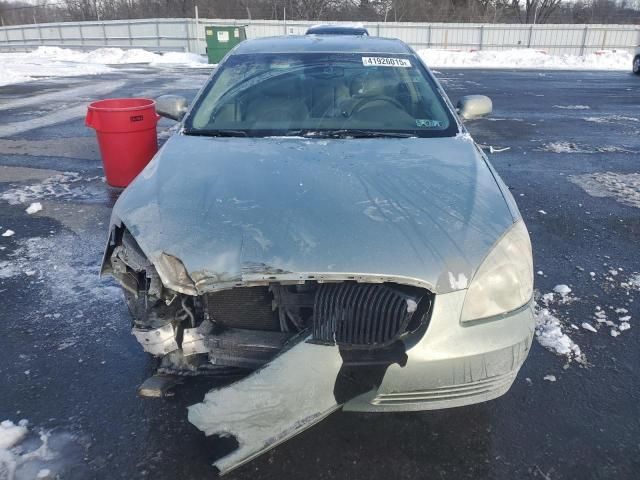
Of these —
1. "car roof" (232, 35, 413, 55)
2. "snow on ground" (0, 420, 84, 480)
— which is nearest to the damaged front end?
"snow on ground" (0, 420, 84, 480)

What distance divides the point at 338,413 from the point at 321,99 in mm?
2018

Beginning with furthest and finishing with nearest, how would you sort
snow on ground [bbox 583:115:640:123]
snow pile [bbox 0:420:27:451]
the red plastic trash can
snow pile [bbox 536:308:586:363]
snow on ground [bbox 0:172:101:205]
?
snow on ground [bbox 583:115:640:123] → snow on ground [bbox 0:172:101:205] → the red plastic trash can → snow pile [bbox 536:308:586:363] → snow pile [bbox 0:420:27:451]

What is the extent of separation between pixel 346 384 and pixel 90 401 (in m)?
1.33

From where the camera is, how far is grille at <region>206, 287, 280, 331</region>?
2.01 metres

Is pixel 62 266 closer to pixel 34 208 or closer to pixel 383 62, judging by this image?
pixel 34 208

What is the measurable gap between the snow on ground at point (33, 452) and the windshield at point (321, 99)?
1.81m

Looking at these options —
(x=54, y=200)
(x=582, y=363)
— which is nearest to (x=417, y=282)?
(x=582, y=363)

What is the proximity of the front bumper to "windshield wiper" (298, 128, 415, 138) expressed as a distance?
142cm

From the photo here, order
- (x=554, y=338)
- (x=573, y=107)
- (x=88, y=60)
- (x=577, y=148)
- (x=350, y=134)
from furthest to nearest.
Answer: (x=88, y=60) < (x=573, y=107) < (x=577, y=148) < (x=350, y=134) < (x=554, y=338)

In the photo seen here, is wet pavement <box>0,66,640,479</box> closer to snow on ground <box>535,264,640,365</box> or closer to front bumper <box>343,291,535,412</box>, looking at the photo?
snow on ground <box>535,264,640,365</box>

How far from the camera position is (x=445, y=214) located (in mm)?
2064

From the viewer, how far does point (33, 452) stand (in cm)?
204

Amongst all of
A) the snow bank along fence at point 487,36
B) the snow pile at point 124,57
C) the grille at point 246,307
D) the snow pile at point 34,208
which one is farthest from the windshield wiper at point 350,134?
the snow bank along fence at point 487,36

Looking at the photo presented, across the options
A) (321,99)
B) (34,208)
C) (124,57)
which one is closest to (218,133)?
(321,99)
